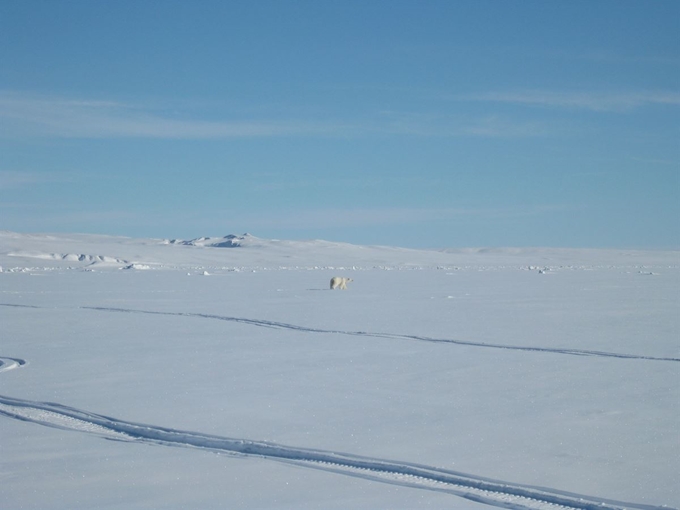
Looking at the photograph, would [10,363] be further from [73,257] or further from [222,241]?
[222,241]

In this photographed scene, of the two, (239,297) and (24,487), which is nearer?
(24,487)

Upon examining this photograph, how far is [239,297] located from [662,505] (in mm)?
14493

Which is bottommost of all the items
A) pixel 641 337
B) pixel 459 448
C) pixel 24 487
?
pixel 24 487

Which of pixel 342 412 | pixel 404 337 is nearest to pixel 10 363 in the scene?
pixel 342 412

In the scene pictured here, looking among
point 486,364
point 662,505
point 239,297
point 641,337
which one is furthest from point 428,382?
point 239,297

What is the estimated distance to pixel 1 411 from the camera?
5965mm

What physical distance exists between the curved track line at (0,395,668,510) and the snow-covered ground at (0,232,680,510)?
0.05 ft

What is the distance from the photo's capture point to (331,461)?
4629 millimetres

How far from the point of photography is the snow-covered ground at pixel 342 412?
13.6 ft

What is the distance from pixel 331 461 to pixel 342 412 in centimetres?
116

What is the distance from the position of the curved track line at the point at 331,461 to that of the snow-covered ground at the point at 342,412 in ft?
0.05

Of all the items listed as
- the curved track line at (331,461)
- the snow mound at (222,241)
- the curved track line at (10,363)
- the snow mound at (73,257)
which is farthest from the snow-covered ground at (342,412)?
the snow mound at (222,241)

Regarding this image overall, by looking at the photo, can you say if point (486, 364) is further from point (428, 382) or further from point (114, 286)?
point (114, 286)

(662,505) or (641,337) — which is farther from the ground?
(641,337)
